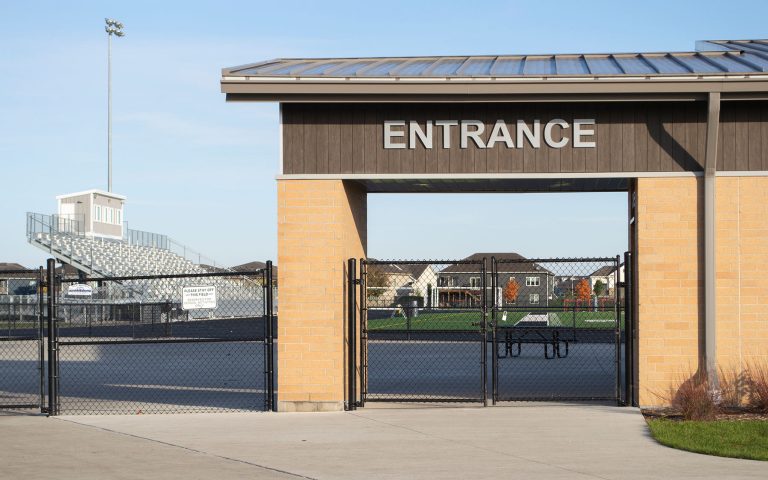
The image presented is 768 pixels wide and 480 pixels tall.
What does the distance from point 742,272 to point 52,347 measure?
33.1ft

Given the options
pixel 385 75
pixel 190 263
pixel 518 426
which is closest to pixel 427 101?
→ pixel 385 75

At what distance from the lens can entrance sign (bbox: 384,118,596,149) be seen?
14336 mm

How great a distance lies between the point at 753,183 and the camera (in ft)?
45.9

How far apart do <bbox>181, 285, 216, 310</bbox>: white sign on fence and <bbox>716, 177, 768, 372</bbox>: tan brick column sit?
24.5 feet

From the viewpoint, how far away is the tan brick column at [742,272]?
45.7 feet

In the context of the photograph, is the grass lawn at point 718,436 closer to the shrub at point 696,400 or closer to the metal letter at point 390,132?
the shrub at point 696,400

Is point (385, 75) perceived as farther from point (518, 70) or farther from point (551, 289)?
point (551, 289)

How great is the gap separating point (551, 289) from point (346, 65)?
5597 millimetres

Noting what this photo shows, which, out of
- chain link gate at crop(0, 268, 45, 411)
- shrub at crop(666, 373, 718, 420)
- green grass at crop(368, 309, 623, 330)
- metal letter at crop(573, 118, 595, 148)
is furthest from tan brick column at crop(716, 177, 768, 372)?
green grass at crop(368, 309, 623, 330)

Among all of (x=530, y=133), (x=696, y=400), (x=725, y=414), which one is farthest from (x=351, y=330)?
(x=725, y=414)

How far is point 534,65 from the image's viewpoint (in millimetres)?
15797

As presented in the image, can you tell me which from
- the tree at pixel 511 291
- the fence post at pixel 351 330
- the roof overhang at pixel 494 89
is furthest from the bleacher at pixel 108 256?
the roof overhang at pixel 494 89

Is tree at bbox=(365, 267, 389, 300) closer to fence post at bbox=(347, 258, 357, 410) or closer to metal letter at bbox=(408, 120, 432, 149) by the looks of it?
fence post at bbox=(347, 258, 357, 410)

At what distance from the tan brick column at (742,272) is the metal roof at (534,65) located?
1.74 metres
